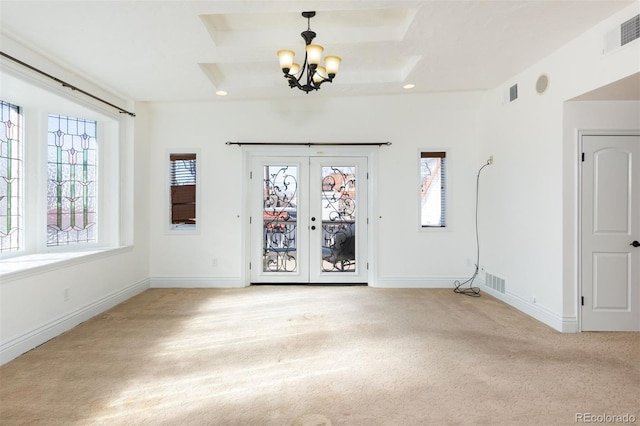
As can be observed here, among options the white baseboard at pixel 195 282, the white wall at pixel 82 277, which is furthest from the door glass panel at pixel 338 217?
the white wall at pixel 82 277

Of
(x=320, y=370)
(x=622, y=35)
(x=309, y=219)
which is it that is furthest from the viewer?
(x=309, y=219)

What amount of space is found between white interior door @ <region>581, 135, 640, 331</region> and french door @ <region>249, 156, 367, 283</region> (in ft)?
8.80

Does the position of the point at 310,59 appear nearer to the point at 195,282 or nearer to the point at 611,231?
the point at 611,231

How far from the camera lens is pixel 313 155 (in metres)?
4.93

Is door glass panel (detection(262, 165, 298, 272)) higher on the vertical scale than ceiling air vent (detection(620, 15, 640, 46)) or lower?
lower

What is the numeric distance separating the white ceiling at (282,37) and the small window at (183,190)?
1.11 m

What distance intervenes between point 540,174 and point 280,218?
3.45 m

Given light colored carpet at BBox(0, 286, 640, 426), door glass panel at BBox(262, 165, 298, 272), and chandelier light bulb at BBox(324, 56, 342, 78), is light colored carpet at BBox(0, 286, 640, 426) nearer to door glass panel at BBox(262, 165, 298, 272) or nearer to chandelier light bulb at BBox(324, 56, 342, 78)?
door glass panel at BBox(262, 165, 298, 272)

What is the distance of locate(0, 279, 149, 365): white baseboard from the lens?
262cm

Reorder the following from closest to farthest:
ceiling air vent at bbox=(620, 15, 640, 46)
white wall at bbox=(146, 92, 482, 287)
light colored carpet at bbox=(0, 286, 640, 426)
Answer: light colored carpet at bbox=(0, 286, 640, 426)
ceiling air vent at bbox=(620, 15, 640, 46)
white wall at bbox=(146, 92, 482, 287)

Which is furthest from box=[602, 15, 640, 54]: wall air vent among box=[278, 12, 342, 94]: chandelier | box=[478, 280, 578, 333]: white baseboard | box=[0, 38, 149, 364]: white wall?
box=[0, 38, 149, 364]: white wall

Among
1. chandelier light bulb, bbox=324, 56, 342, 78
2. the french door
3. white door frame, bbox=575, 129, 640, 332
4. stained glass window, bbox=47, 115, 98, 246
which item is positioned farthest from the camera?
the french door

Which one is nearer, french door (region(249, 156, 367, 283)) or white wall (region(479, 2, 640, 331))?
white wall (region(479, 2, 640, 331))

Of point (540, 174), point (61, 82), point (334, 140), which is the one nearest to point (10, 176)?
point (61, 82)
